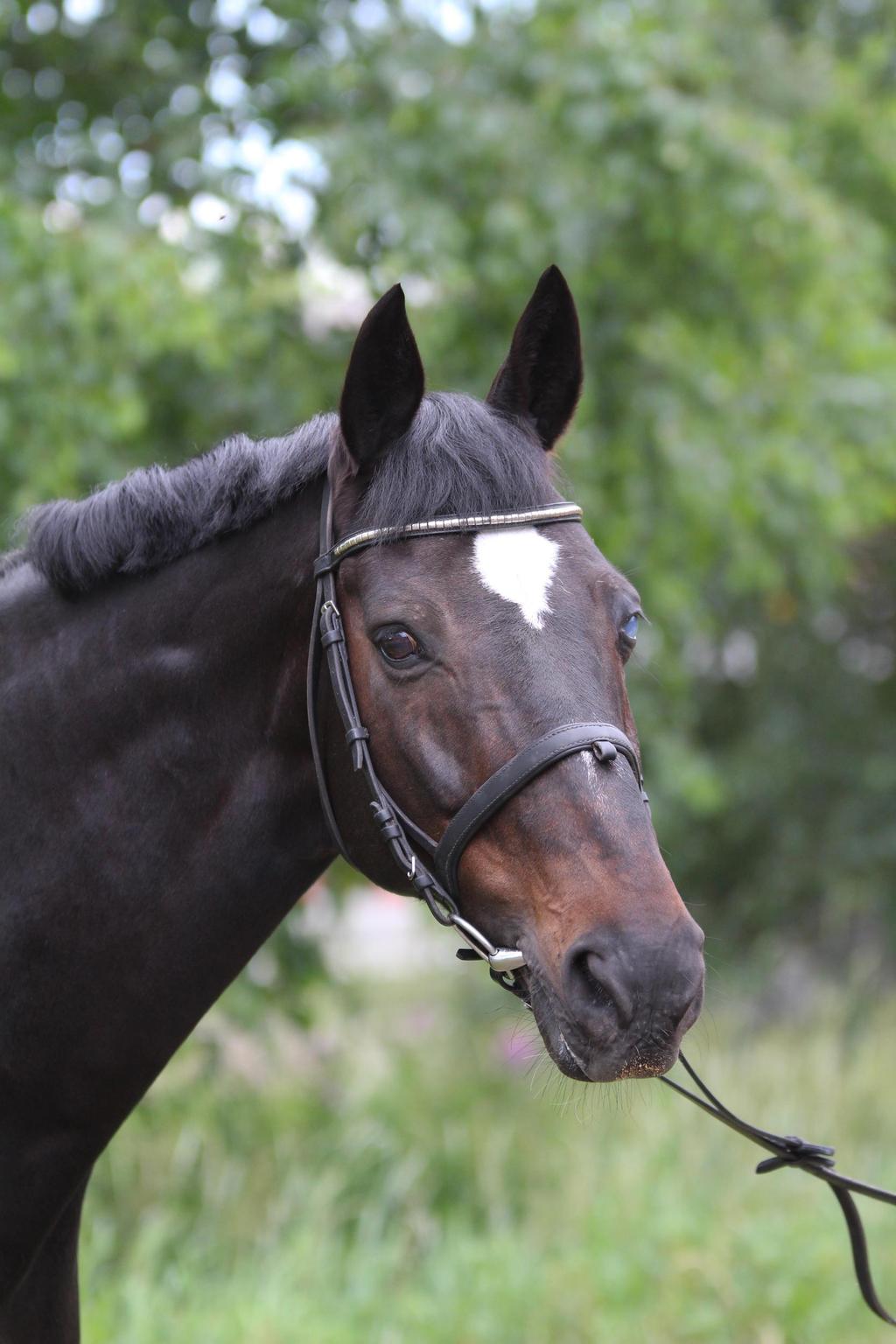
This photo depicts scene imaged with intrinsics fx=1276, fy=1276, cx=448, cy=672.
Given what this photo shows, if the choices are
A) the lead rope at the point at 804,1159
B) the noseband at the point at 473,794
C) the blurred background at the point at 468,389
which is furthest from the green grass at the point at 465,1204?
the noseband at the point at 473,794

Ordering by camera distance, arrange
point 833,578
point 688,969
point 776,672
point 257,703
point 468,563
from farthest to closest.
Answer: point 776,672, point 833,578, point 257,703, point 468,563, point 688,969

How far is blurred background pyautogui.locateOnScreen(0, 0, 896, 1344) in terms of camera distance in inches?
184

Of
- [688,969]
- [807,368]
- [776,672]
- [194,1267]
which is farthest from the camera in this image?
[776,672]

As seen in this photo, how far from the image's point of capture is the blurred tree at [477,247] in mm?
4809

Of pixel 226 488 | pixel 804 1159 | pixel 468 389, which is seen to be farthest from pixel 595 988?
pixel 468 389

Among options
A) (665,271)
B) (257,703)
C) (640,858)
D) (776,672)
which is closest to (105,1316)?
(257,703)

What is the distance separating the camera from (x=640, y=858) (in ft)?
5.42

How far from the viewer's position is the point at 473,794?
176 centimetres

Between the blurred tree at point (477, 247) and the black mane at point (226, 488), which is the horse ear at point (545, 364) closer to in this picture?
the black mane at point (226, 488)

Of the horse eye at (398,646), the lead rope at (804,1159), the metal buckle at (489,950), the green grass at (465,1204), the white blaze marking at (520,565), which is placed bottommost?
the green grass at (465,1204)

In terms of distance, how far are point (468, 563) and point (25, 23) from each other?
4797mm

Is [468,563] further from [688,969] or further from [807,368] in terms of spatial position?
[807,368]

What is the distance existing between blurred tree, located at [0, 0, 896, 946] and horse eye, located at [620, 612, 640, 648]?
3025 mm

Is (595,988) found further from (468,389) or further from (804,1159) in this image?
(468,389)
